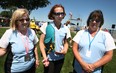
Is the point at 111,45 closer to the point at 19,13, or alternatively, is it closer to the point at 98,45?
the point at 98,45

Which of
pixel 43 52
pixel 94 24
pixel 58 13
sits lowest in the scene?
pixel 43 52

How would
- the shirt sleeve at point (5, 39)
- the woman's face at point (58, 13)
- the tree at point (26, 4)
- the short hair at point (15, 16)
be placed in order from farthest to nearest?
the tree at point (26, 4) < the woman's face at point (58, 13) < the short hair at point (15, 16) < the shirt sleeve at point (5, 39)

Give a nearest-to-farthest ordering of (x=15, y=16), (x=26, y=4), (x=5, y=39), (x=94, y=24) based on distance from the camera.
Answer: (x=5, y=39)
(x=15, y=16)
(x=94, y=24)
(x=26, y=4)

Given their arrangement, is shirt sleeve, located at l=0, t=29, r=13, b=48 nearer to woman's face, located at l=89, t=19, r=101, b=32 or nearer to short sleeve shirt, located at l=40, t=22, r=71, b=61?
short sleeve shirt, located at l=40, t=22, r=71, b=61

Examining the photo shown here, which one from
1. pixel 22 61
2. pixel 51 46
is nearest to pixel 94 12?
pixel 51 46

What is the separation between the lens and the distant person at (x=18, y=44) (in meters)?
4.17

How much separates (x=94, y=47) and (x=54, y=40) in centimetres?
98

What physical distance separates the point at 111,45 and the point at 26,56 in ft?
4.77

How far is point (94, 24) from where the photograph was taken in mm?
4344

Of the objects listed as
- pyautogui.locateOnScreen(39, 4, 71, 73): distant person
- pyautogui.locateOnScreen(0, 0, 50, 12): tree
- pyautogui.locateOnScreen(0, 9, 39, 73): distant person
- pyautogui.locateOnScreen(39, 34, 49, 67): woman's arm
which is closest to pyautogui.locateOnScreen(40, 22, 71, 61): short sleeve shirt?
pyautogui.locateOnScreen(39, 4, 71, 73): distant person

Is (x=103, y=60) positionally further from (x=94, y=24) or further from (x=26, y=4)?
(x=26, y=4)

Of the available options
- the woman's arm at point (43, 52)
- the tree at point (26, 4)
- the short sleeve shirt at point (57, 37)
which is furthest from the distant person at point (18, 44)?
the tree at point (26, 4)

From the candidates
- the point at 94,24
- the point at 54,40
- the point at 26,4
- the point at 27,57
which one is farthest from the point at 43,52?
the point at 26,4

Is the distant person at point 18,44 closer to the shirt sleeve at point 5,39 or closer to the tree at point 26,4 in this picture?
the shirt sleeve at point 5,39
